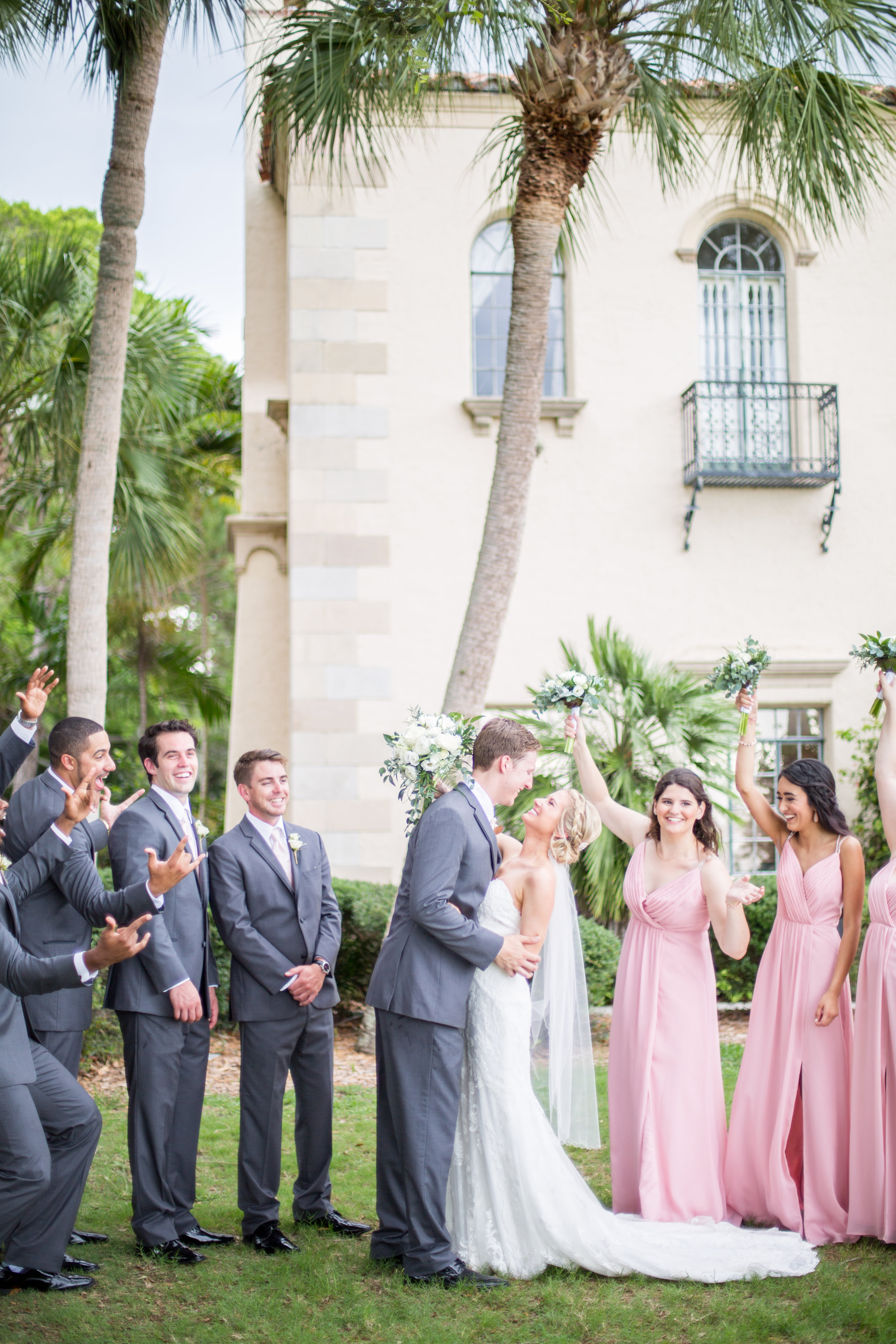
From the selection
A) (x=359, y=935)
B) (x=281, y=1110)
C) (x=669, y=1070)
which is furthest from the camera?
(x=359, y=935)

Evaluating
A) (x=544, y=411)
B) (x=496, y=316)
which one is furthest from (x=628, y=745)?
(x=496, y=316)

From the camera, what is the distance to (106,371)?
358 inches

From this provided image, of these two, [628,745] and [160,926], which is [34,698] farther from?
[628,745]

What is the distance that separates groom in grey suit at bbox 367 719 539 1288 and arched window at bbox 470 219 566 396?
8.84 m

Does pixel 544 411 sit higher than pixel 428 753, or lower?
higher

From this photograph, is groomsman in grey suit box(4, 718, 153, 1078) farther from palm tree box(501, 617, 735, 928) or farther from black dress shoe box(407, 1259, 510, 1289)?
palm tree box(501, 617, 735, 928)

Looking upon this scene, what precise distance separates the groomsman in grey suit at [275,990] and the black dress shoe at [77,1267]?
0.65 m

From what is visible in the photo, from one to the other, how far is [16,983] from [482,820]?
1.81 meters

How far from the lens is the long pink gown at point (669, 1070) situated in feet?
17.3

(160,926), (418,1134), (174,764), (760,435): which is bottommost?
(418,1134)

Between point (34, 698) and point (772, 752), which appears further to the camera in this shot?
point (772, 752)

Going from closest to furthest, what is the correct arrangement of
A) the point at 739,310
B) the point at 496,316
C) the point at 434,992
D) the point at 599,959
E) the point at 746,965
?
the point at 434,992 → the point at 599,959 → the point at 746,965 → the point at 496,316 → the point at 739,310

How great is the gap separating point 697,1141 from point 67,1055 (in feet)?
9.07

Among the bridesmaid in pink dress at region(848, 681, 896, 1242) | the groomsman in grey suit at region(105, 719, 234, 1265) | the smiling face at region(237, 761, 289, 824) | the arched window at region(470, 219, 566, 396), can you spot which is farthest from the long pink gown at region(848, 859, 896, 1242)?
the arched window at region(470, 219, 566, 396)
